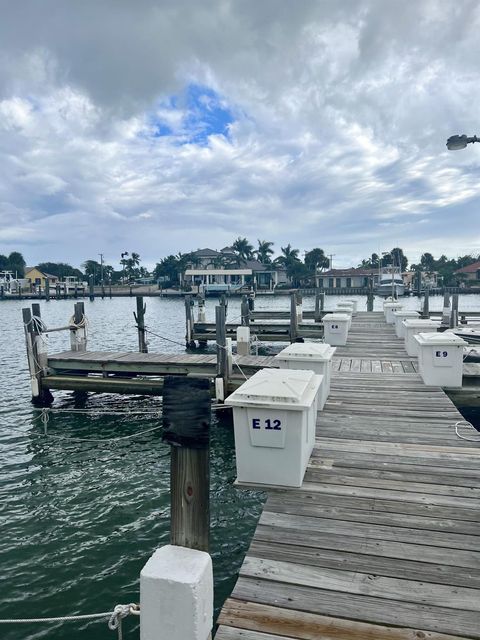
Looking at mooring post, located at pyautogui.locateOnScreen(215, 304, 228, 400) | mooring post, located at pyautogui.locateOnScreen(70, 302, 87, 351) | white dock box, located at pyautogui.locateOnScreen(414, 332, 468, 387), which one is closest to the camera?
white dock box, located at pyautogui.locateOnScreen(414, 332, 468, 387)

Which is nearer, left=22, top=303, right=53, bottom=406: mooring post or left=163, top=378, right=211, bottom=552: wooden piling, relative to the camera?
left=163, top=378, right=211, bottom=552: wooden piling

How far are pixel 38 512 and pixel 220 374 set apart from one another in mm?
4913

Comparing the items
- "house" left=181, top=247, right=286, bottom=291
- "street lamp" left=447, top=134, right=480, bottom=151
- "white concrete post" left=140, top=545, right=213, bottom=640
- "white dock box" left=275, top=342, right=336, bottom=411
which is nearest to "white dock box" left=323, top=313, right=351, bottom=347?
"street lamp" left=447, top=134, right=480, bottom=151

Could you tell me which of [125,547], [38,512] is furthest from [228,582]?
[38,512]

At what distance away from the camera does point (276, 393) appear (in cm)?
451

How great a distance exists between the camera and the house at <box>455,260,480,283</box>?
10506 centimetres

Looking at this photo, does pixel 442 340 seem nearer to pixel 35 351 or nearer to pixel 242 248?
pixel 35 351

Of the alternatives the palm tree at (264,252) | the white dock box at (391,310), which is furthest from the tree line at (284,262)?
the white dock box at (391,310)

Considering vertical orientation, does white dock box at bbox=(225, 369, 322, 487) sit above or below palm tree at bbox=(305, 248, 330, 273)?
below

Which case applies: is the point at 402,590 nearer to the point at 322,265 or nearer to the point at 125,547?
the point at 125,547

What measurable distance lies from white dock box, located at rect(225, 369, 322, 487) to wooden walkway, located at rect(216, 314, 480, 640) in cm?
21

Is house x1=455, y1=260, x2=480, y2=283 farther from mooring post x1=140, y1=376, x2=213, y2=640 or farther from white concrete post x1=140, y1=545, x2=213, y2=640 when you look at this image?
white concrete post x1=140, y1=545, x2=213, y2=640

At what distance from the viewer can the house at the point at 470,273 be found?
105m

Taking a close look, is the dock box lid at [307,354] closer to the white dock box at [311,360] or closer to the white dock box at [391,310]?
the white dock box at [311,360]
